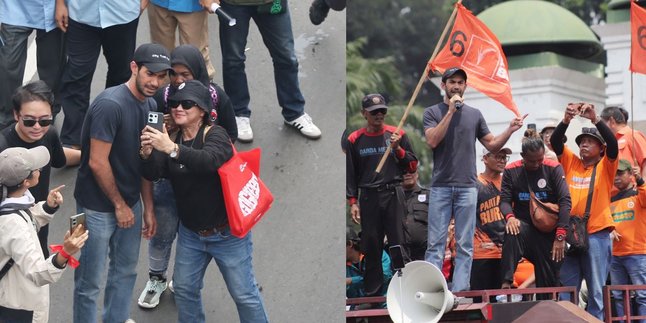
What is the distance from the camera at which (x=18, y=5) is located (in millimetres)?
10875

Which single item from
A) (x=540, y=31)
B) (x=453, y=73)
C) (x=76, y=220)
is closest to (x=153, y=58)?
(x=76, y=220)

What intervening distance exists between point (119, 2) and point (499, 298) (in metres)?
4.11

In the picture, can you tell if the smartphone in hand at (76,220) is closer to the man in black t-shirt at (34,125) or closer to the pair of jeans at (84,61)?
the man in black t-shirt at (34,125)

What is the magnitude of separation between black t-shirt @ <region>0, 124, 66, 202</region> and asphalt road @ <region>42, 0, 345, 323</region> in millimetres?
1502

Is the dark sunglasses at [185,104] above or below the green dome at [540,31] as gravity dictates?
above

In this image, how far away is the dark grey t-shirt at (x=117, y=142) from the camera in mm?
9609

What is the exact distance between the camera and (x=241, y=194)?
962cm

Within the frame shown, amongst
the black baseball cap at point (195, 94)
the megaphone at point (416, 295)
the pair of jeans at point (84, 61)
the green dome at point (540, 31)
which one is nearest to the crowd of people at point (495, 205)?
the megaphone at point (416, 295)

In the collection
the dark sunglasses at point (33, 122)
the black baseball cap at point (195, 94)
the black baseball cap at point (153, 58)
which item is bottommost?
the dark sunglasses at point (33, 122)

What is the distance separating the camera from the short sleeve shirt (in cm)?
1254

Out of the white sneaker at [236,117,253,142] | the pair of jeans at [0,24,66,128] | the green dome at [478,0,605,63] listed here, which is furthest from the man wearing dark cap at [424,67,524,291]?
the green dome at [478,0,605,63]

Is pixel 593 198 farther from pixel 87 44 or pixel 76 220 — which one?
pixel 76 220

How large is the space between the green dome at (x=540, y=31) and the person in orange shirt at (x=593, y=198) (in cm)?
1321

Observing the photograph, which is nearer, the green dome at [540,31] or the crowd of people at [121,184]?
the crowd of people at [121,184]
